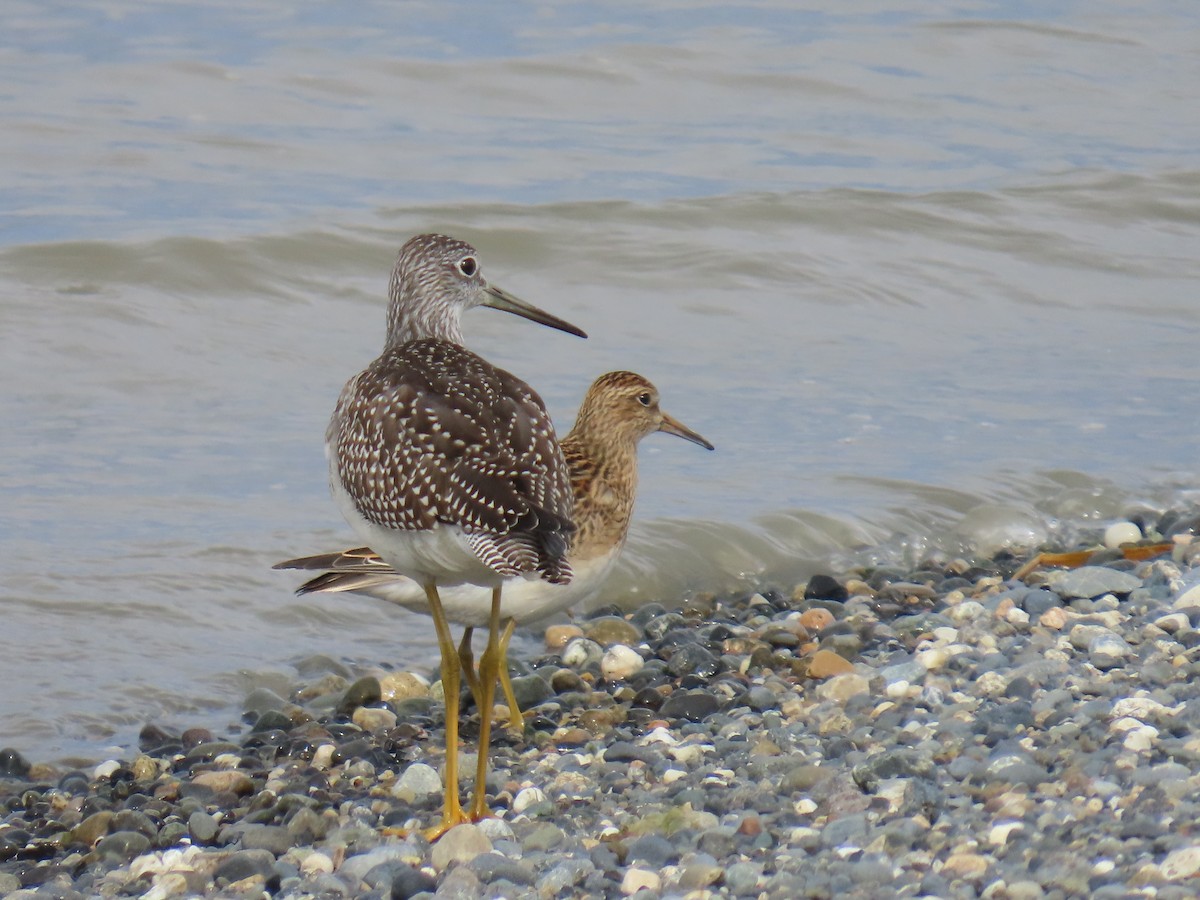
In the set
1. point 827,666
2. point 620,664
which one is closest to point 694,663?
point 620,664

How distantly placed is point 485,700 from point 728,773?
2.62ft

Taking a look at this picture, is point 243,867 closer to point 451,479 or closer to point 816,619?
point 451,479

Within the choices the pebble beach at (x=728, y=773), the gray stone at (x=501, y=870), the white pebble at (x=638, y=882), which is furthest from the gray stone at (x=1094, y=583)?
the gray stone at (x=501, y=870)

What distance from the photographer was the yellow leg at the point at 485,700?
4.73m

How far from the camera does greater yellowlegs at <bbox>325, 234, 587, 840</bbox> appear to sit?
4523mm

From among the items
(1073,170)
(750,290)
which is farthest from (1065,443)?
(1073,170)

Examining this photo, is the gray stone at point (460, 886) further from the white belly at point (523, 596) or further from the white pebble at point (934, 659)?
the white pebble at point (934, 659)

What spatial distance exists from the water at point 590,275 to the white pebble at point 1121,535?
0.37 meters

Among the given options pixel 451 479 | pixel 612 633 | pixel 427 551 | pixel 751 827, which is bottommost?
pixel 612 633

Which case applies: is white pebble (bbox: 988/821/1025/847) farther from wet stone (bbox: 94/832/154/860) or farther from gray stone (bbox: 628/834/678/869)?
wet stone (bbox: 94/832/154/860)

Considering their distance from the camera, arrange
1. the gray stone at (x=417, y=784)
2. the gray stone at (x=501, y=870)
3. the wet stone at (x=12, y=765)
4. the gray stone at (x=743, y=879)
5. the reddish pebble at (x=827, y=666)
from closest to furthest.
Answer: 1. the gray stone at (x=743, y=879)
2. the gray stone at (x=501, y=870)
3. the gray stone at (x=417, y=784)
4. the wet stone at (x=12, y=765)
5. the reddish pebble at (x=827, y=666)

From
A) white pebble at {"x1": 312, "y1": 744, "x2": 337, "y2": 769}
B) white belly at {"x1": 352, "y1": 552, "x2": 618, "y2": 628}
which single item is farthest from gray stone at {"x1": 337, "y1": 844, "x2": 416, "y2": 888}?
white belly at {"x1": 352, "y1": 552, "x2": 618, "y2": 628}

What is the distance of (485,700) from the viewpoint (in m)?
5.11

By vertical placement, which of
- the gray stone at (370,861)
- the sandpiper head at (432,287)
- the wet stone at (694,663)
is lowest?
the wet stone at (694,663)
